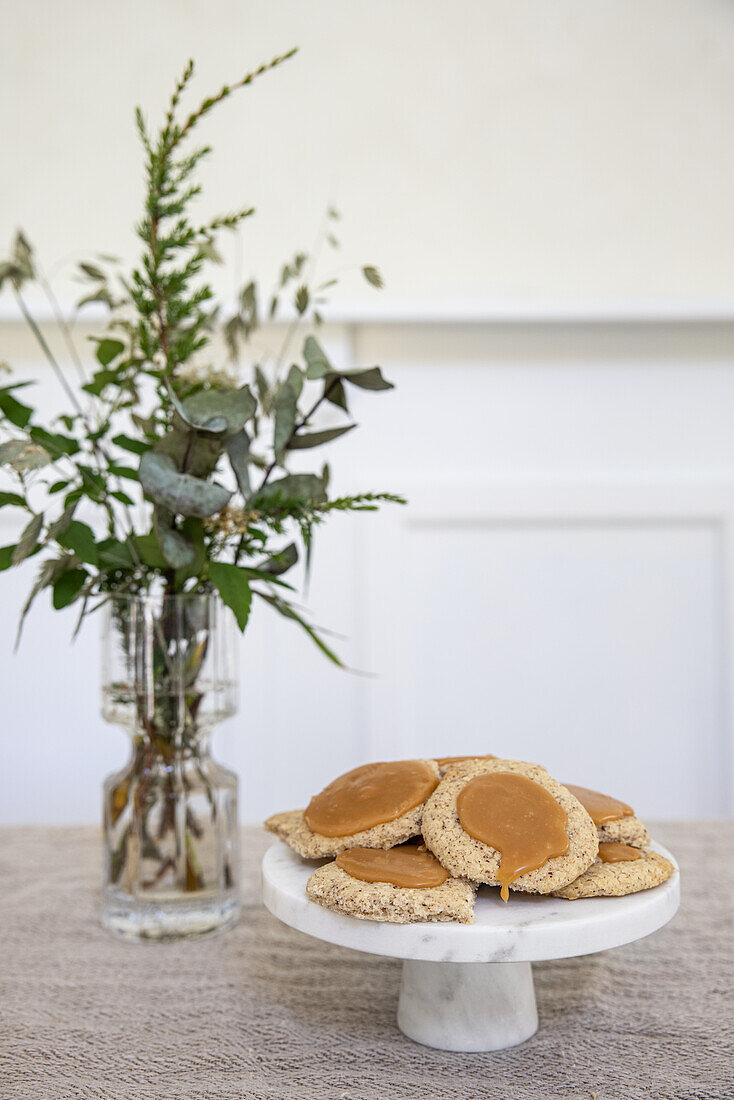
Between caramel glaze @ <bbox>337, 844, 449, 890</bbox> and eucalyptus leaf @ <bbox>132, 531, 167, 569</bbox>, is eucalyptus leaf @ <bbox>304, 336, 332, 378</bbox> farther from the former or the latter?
caramel glaze @ <bbox>337, 844, 449, 890</bbox>

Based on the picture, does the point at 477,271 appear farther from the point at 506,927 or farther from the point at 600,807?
the point at 506,927

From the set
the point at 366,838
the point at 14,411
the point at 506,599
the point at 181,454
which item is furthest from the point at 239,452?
the point at 506,599

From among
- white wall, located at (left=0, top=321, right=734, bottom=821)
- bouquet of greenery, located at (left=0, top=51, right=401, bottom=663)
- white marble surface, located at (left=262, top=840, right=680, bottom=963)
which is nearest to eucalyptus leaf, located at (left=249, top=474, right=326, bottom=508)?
bouquet of greenery, located at (left=0, top=51, right=401, bottom=663)

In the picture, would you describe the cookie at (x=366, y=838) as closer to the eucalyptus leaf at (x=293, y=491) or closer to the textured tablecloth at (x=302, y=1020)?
the textured tablecloth at (x=302, y=1020)

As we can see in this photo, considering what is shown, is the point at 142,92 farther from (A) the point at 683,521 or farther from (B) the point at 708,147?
(A) the point at 683,521

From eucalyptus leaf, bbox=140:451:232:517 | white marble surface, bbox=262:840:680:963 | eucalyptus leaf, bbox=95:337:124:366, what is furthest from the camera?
eucalyptus leaf, bbox=95:337:124:366

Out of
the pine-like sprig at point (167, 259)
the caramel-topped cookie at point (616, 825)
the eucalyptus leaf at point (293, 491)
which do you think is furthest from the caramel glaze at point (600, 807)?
the pine-like sprig at point (167, 259)
